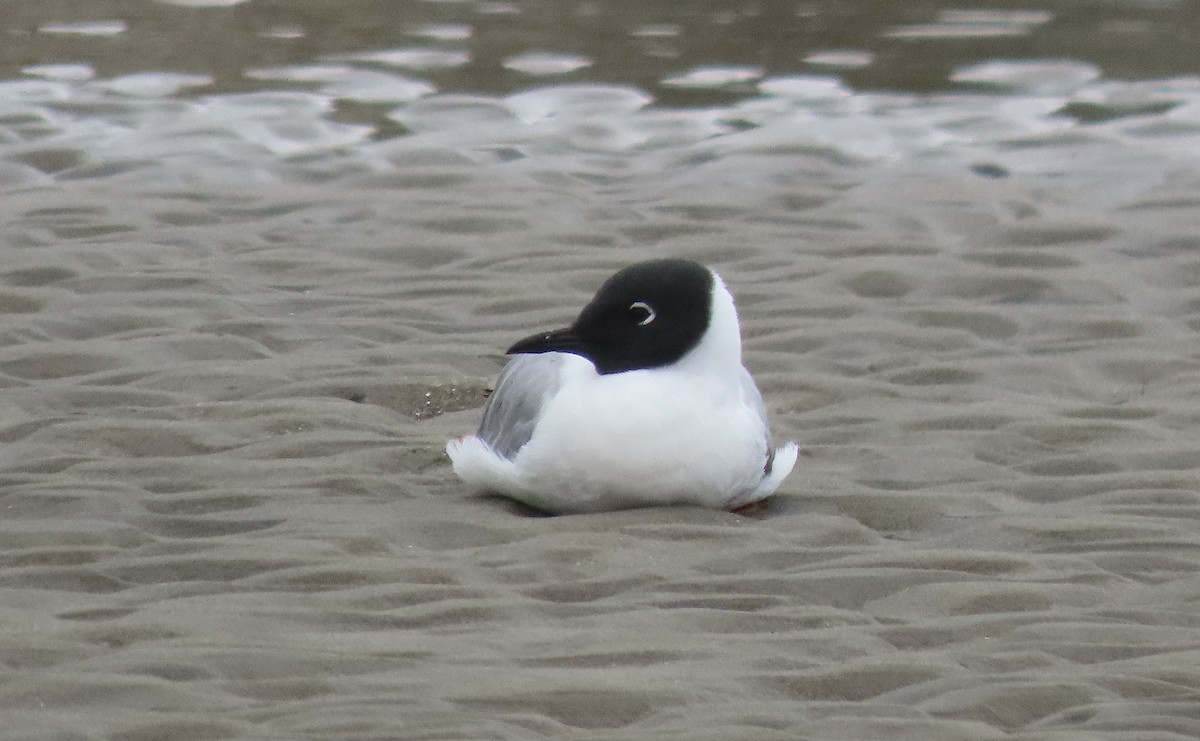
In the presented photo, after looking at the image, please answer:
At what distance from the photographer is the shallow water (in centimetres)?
435

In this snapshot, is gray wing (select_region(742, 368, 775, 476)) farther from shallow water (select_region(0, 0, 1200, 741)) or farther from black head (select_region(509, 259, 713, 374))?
black head (select_region(509, 259, 713, 374))

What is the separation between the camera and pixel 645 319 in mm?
5430

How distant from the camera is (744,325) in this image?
7539 millimetres

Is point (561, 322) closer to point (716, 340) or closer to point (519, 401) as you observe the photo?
point (519, 401)

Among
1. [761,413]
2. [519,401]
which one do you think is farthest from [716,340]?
[519,401]

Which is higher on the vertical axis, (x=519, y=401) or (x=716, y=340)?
(x=716, y=340)

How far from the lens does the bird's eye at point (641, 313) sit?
541 centimetres

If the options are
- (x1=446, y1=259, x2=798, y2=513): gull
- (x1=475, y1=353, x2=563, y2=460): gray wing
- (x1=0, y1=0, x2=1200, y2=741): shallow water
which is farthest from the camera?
(x1=475, y1=353, x2=563, y2=460): gray wing

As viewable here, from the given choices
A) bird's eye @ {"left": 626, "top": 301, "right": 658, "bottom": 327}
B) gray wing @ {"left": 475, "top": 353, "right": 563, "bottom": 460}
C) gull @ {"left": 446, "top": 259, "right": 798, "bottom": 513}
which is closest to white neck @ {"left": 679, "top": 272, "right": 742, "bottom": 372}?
gull @ {"left": 446, "top": 259, "right": 798, "bottom": 513}

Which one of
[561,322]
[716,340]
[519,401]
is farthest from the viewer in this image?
[561,322]

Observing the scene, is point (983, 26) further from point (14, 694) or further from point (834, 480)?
point (14, 694)

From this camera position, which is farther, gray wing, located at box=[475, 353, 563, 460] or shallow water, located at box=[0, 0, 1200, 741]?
gray wing, located at box=[475, 353, 563, 460]

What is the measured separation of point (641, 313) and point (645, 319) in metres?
0.02

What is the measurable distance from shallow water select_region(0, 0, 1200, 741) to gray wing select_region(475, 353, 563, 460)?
208mm
